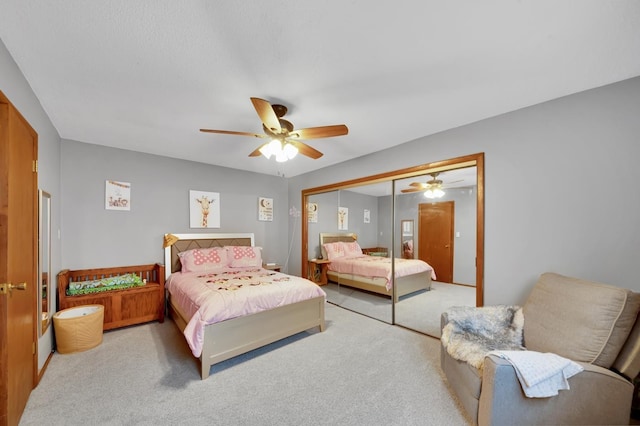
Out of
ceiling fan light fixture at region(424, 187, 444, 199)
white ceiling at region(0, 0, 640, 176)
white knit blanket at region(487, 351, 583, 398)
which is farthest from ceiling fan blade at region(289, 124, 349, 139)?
white knit blanket at region(487, 351, 583, 398)

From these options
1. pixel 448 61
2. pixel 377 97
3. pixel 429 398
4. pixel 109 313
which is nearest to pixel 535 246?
pixel 429 398

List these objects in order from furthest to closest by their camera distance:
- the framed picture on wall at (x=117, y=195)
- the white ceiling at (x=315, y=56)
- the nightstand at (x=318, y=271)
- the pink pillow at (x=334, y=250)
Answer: the nightstand at (x=318, y=271) < the pink pillow at (x=334, y=250) < the framed picture on wall at (x=117, y=195) < the white ceiling at (x=315, y=56)

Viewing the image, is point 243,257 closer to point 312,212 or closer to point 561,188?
point 312,212

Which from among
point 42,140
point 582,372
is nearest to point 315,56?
point 582,372

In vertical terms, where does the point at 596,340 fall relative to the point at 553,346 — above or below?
above

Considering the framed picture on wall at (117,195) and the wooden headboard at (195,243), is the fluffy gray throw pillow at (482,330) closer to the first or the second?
the wooden headboard at (195,243)

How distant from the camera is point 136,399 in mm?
1955

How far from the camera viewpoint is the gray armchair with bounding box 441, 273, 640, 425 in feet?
4.74

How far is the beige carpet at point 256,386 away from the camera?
1787mm

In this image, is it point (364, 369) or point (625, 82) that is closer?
point (625, 82)

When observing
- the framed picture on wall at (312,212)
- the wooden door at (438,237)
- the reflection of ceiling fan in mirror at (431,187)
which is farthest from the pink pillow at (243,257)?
the reflection of ceiling fan in mirror at (431,187)

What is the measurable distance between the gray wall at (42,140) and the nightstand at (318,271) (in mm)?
3603

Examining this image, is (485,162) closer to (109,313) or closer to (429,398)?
(429,398)

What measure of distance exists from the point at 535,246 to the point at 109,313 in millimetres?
4909
